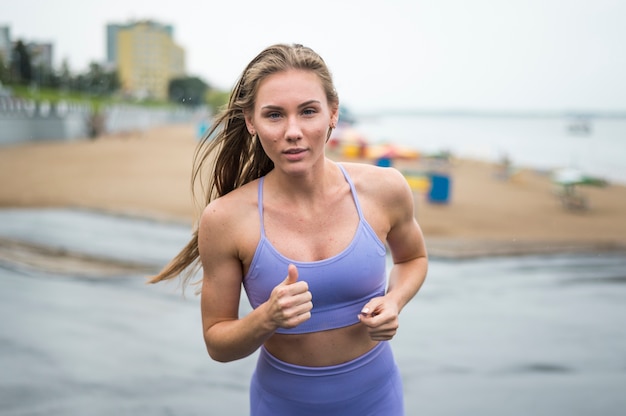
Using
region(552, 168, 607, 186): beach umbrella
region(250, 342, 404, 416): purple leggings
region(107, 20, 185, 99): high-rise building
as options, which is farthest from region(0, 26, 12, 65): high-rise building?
region(107, 20, 185, 99): high-rise building

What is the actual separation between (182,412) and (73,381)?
0.98 m

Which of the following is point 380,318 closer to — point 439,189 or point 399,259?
point 399,259

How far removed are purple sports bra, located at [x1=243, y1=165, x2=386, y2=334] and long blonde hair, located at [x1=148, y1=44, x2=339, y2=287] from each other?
245 mm

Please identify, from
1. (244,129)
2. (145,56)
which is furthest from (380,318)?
(145,56)

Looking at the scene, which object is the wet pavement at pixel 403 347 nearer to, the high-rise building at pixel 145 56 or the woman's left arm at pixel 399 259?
the woman's left arm at pixel 399 259

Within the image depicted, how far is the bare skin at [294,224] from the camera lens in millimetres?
1761

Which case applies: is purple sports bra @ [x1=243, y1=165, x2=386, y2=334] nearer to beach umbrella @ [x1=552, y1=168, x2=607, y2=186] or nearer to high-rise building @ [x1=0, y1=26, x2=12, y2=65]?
beach umbrella @ [x1=552, y1=168, x2=607, y2=186]

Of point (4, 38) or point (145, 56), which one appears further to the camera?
point (145, 56)

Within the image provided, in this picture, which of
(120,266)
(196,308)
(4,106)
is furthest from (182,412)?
(4,106)

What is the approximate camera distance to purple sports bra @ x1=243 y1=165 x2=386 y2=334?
1.82 metres

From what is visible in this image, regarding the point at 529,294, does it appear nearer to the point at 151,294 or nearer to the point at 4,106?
the point at 151,294

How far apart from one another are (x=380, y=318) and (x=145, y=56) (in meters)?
167

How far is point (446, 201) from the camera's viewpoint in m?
17.1

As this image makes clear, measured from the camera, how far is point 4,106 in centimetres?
2873
